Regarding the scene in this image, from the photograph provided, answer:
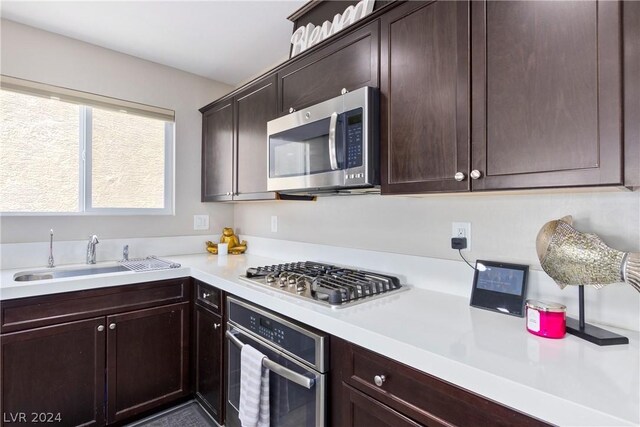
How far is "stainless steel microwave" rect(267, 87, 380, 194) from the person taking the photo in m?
1.33

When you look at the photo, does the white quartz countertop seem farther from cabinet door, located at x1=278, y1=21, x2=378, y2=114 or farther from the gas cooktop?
cabinet door, located at x1=278, y1=21, x2=378, y2=114

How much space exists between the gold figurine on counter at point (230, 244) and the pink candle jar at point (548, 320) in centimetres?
213

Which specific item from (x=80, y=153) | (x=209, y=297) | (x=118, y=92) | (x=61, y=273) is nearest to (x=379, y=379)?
(x=209, y=297)

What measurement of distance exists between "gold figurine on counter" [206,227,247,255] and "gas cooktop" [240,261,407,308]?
3.07 ft

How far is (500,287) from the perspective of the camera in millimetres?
1216

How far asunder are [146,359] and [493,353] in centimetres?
190

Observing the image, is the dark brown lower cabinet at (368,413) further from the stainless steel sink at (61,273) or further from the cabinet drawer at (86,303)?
the stainless steel sink at (61,273)

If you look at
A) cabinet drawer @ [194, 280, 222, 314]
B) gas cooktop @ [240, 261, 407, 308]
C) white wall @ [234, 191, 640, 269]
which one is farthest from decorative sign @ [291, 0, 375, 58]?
cabinet drawer @ [194, 280, 222, 314]

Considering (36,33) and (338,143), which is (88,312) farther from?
(36,33)

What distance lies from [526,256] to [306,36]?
5.19 feet

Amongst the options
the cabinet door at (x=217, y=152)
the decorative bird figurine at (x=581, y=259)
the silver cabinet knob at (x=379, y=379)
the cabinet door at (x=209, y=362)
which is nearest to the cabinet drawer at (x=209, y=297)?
the cabinet door at (x=209, y=362)

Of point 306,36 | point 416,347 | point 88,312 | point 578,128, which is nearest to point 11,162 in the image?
point 88,312

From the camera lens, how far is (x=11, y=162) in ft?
6.50

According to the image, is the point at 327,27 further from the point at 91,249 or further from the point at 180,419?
the point at 180,419
